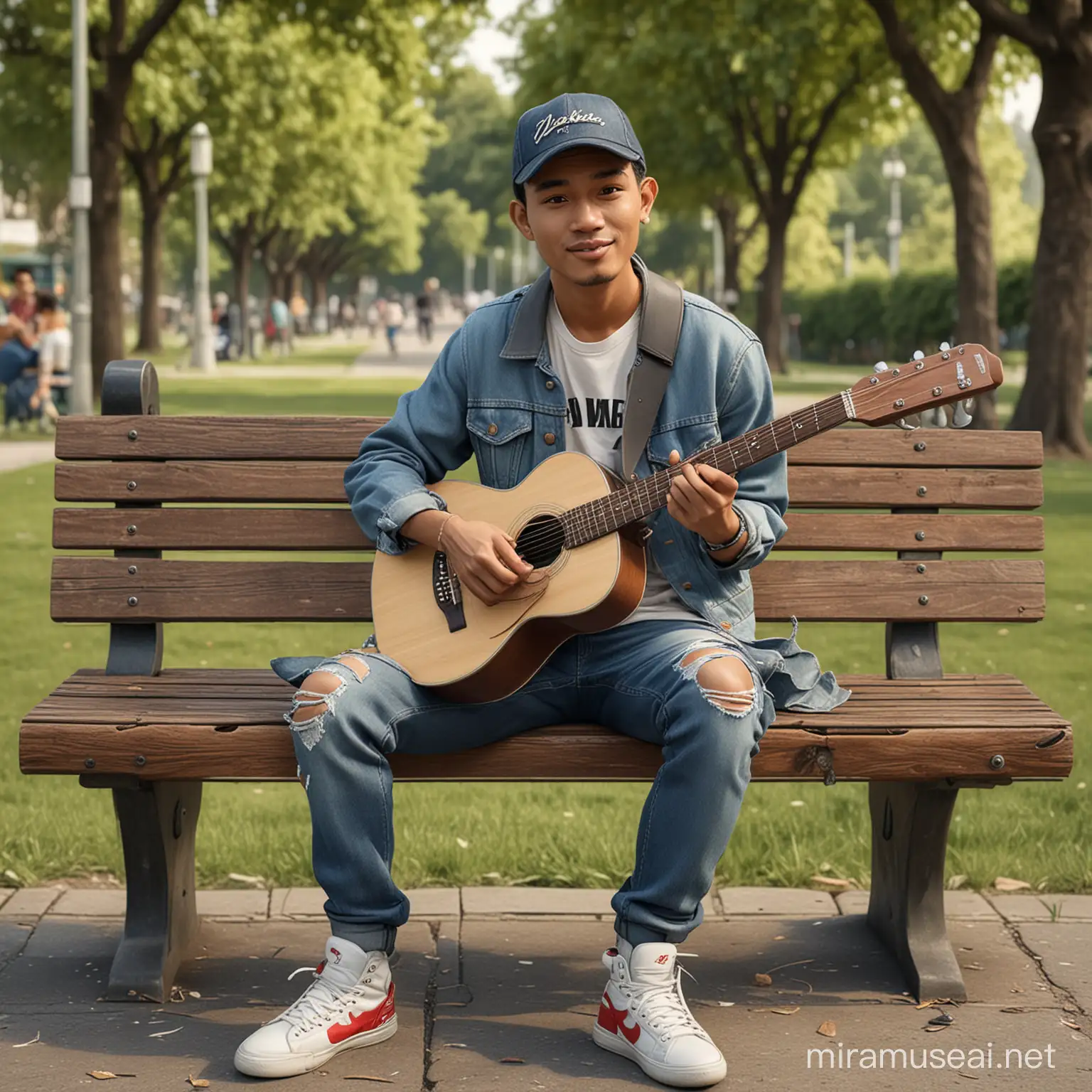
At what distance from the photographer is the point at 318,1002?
3.52m

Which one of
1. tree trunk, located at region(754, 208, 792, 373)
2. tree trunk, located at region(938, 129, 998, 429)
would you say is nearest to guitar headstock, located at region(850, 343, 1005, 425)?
tree trunk, located at region(938, 129, 998, 429)

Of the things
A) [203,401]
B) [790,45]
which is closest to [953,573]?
[203,401]

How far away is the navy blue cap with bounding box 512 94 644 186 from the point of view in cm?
370

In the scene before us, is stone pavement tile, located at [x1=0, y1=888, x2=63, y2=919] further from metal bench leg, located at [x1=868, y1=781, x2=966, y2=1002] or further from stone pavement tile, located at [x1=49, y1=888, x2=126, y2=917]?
metal bench leg, located at [x1=868, y1=781, x2=966, y2=1002]

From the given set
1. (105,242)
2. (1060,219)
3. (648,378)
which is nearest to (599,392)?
(648,378)

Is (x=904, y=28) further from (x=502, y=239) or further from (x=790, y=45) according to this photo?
(x=502, y=239)

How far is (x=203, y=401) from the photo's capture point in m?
22.0

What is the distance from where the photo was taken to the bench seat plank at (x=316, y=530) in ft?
14.2

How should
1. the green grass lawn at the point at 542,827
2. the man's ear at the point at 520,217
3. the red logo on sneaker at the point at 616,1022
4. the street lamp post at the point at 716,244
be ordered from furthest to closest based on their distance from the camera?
the street lamp post at the point at 716,244
the green grass lawn at the point at 542,827
the man's ear at the point at 520,217
the red logo on sneaker at the point at 616,1022

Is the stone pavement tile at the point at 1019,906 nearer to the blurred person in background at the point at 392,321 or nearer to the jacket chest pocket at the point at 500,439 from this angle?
the jacket chest pocket at the point at 500,439

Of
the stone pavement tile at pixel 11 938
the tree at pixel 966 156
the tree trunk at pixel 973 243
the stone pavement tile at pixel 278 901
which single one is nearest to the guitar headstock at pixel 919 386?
the stone pavement tile at pixel 278 901

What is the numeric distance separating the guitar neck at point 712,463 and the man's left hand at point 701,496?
72 millimetres

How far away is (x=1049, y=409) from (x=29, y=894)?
1358 cm

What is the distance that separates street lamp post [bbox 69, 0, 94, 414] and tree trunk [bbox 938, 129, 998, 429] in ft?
30.7
